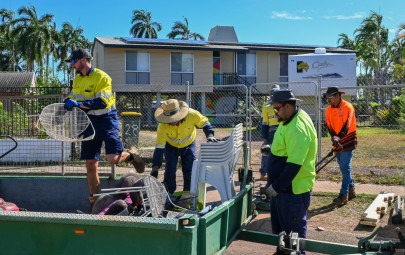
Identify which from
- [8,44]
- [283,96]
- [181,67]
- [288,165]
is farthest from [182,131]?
[8,44]

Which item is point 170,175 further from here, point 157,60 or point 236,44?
point 236,44

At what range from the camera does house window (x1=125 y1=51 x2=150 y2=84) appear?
97.5ft

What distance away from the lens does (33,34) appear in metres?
45.2

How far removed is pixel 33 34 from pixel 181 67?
2155 cm

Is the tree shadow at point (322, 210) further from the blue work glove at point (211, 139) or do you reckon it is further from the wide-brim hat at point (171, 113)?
the wide-brim hat at point (171, 113)

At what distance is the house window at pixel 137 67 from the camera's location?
29.7m

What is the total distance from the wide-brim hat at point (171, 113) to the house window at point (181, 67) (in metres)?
24.7

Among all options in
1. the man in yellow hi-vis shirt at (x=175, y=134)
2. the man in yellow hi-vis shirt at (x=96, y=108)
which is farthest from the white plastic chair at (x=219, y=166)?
the man in yellow hi-vis shirt at (x=96, y=108)

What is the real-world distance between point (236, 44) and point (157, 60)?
7.18 m

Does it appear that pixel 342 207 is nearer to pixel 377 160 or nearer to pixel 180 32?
pixel 377 160

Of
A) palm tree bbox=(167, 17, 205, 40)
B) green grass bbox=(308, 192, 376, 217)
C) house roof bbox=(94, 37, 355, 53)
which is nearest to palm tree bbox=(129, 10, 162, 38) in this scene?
palm tree bbox=(167, 17, 205, 40)

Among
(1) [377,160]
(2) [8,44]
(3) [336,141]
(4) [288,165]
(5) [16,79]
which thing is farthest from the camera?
(2) [8,44]

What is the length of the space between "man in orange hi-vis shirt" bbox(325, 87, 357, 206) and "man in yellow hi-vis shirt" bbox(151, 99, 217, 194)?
7.02ft

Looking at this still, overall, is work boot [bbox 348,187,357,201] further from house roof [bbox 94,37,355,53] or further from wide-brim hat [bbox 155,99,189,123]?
house roof [bbox 94,37,355,53]
